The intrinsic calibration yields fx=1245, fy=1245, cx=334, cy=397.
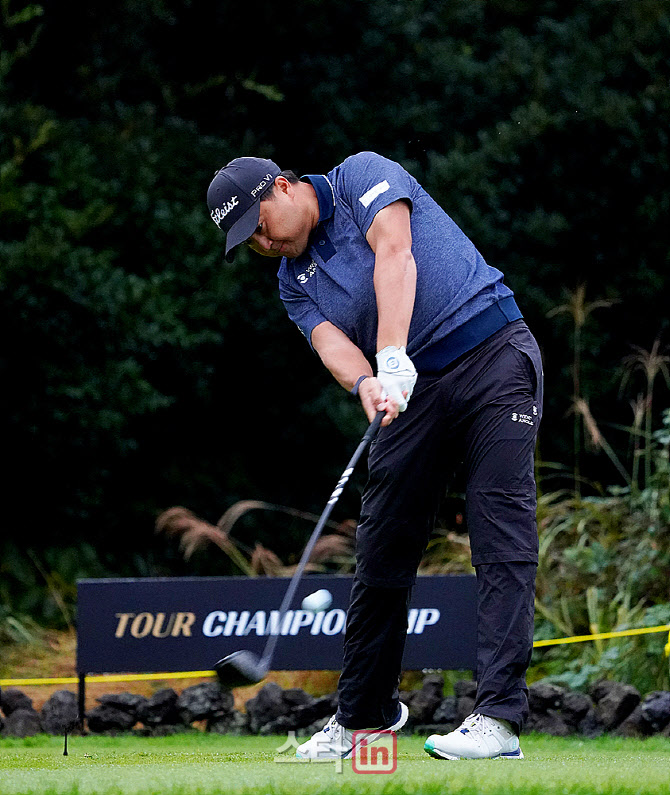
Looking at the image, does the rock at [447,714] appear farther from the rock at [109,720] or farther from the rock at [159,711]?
the rock at [109,720]

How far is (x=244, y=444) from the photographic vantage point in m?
11.3

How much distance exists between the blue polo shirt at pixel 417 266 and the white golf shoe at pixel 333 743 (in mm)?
1162

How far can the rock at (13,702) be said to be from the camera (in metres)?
5.79

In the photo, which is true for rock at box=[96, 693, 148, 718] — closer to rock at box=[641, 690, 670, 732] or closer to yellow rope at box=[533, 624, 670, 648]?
yellow rope at box=[533, 624, 670, 648]

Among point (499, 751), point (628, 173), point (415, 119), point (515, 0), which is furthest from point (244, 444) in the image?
point (499, 751)

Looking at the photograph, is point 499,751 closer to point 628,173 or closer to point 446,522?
point 446,522

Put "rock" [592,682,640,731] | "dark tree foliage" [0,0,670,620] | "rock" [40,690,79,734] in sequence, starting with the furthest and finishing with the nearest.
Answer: "dark tree foliage" [0,0,670,620], "rock" [40,690,79,734], "rock" [592,682,640,731]

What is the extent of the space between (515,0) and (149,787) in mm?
10244

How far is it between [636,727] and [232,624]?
1886 millimetres

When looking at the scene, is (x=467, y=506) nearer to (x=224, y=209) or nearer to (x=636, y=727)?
(x=224, y=209)

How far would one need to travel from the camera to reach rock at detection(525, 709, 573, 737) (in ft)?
17.7

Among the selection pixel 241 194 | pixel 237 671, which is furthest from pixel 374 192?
pixel 237 671

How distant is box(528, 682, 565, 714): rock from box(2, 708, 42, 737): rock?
2213 mm

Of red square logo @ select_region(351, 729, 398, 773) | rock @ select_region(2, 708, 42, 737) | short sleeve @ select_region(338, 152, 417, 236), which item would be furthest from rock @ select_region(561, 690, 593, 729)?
short sleeve @ select_region(338, 152, 417, 236)
